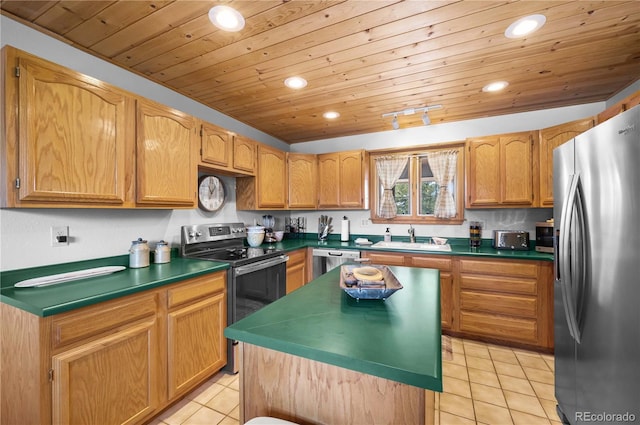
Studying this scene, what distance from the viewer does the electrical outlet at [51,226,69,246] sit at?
5.49 ft

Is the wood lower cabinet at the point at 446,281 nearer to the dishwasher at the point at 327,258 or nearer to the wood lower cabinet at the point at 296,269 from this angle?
the dishwasher at the point at 327,258

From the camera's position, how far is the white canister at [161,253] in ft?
6.84

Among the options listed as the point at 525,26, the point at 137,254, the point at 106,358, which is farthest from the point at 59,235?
the point at 525,26

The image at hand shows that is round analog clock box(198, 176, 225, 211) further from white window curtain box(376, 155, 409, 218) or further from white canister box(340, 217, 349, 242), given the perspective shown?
white window curtain box(376, 155, 409, 218)

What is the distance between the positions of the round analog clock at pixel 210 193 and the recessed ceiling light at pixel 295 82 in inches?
49.0

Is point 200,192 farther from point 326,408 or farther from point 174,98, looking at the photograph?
point 326,408

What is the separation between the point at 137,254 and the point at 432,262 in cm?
263

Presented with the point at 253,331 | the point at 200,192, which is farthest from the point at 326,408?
the point at 200,192

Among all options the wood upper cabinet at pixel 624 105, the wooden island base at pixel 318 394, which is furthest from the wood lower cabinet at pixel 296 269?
the wood upper cabinet at pixel 624 105

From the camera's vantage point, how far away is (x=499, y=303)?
2.54 m

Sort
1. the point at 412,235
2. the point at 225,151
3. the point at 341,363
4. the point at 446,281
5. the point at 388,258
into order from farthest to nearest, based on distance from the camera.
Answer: the point at 412,235
the point at 388,258
the point at 446,281
the point at 225,151
the point at 341,363

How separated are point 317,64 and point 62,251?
213 centimetres

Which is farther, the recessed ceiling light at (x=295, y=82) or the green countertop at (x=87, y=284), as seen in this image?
the recessed ceiling light at (x=295, y=82)

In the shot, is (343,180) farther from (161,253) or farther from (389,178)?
(161,253)
